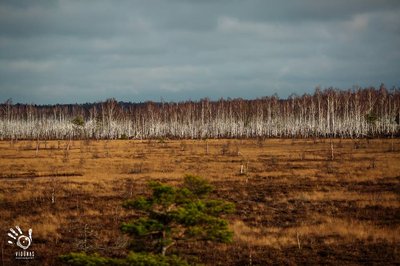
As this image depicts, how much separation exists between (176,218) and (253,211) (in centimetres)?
1314

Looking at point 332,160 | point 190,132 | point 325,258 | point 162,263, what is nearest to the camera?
point 162,263

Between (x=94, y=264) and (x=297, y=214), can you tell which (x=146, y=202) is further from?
(x=297, y=214)

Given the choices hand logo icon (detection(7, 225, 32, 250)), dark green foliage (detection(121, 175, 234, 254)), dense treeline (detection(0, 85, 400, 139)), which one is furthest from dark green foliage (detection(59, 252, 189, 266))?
dense treeline (detection(0, 85, 400, 139))

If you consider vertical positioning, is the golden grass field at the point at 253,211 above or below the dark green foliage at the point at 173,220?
below

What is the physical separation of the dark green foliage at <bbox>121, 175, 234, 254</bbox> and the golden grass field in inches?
33.2

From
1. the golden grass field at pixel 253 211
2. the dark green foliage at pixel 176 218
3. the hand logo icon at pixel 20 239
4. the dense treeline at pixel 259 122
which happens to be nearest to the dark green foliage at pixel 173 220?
the dark green foliage at pixel 176 218

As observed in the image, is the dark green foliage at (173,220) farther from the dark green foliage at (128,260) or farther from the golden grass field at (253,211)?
the golden grass field at (253,211)

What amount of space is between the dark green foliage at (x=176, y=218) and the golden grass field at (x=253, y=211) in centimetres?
84

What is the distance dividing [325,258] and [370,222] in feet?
17.5

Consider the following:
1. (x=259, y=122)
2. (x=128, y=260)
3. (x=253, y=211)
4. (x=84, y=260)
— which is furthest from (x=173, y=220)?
(x=259, y=122)

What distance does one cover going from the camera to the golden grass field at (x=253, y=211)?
14066mm

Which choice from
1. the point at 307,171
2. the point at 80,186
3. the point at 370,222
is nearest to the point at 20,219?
the point at 80,186

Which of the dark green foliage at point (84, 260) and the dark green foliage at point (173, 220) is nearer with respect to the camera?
the dark green foliage at point (84, 260)

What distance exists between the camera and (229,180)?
29.4 meters
